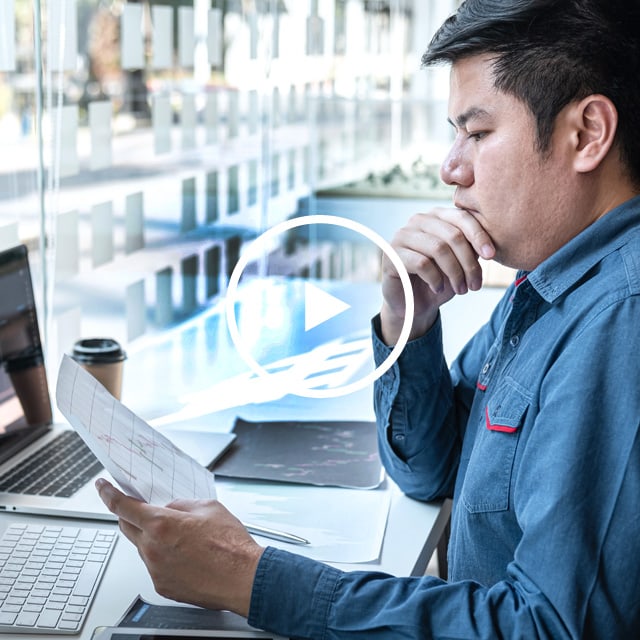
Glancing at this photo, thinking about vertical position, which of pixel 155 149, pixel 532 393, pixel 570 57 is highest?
pixel 570 57

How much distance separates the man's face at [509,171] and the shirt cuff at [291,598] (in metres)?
0.45

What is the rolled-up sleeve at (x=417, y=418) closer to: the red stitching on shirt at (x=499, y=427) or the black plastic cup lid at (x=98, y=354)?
the red stitching on shirt at (x=499, y=427)

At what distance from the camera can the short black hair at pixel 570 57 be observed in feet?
3.22

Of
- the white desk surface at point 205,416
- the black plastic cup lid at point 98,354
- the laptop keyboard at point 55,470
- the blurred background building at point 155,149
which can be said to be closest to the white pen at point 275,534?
the white desk surface at point 205,416

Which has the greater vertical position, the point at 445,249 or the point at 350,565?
the point at 445,249

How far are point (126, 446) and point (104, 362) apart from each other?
576mm

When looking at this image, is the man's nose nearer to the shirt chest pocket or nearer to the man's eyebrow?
the man's eyebrow

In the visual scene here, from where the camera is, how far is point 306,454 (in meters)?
1.49

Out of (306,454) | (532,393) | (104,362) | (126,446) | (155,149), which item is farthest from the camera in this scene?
(155,149)

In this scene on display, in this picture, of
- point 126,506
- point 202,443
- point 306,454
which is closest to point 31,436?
point 202,443

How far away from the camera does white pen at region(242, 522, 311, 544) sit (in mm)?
1188

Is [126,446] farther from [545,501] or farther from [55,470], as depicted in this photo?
[545,501]

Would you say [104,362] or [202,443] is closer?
[202,443]

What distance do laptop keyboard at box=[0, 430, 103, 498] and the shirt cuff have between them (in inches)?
19.0
